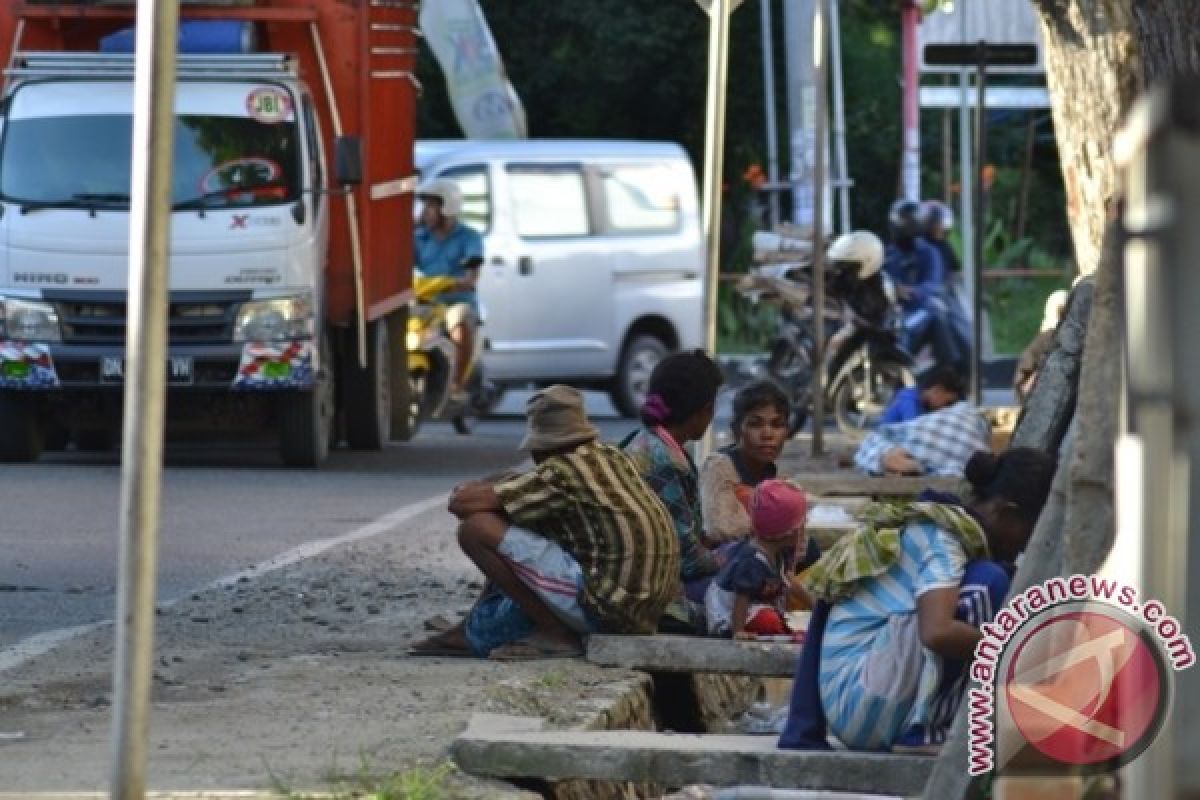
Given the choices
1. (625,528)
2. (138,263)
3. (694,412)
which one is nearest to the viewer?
(138,263)

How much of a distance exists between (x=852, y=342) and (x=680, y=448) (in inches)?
455

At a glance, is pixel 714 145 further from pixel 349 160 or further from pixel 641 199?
pixel 641 199

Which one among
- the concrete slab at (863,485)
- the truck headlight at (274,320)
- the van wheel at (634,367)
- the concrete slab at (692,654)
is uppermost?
the truck headlight at (274,320)

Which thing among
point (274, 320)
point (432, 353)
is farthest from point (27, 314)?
point (432, 353)

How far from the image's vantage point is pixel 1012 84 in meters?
41.0

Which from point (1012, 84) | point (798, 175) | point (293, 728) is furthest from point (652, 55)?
point (293, 728)

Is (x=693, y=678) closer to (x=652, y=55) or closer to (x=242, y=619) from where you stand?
(x=242, y=619)

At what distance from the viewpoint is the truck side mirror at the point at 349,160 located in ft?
59.1

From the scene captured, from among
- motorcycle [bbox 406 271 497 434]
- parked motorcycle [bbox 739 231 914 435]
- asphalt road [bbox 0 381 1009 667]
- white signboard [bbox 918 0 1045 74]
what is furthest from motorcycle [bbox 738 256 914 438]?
white signboard [bbox 918 0 1045 74]

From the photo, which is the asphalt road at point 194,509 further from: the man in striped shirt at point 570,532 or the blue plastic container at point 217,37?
the blue plastic container at point 217,37

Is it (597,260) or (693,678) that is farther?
(597,260)

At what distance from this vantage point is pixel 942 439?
14.8m

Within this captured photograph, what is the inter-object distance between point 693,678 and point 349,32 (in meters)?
9.80

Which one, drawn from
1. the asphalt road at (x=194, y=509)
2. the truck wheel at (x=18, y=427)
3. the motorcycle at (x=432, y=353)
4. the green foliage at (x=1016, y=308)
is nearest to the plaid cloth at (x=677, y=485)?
the asphalt road at (x=194, y=509)
